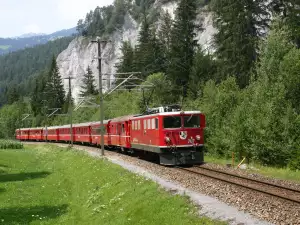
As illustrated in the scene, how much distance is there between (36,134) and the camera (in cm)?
9756

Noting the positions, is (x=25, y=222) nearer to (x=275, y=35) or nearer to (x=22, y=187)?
(x=22, y=187)

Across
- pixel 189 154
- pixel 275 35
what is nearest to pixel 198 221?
pixel 189 154

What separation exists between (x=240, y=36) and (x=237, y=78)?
5.24 meters

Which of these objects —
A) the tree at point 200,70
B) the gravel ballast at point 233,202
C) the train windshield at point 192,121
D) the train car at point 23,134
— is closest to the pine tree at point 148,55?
Result: the tree at point 200,70

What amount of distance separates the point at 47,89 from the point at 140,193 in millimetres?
131380

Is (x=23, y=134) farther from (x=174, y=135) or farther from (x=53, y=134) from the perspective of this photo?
(x=174, y=135)

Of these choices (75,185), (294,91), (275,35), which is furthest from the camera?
(275,35)

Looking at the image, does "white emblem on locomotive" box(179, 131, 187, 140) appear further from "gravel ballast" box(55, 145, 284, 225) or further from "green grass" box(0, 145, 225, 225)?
"gravel ballast" box(55, 145, 284, 225)

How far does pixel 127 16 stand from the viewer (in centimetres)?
17050

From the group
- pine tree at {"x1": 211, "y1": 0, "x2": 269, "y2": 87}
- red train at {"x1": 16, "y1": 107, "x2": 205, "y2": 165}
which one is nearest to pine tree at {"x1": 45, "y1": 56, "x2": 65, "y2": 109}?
pine tree at {"x1": 211, "y1": 0, "x2": 269, "y2": 87}

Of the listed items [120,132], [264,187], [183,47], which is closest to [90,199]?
[264,187]

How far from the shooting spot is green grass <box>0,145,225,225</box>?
14758 millimetres

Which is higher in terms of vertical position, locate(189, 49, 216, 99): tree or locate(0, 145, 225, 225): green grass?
locate(189, 49, 216, 99): tree

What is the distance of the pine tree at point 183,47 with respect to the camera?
77750mm
